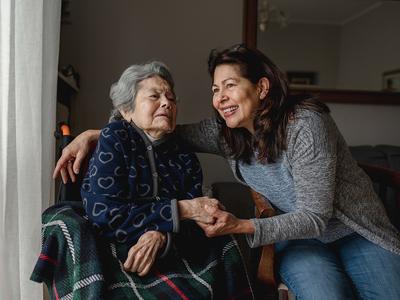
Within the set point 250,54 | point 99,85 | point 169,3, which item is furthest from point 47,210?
point 169,3

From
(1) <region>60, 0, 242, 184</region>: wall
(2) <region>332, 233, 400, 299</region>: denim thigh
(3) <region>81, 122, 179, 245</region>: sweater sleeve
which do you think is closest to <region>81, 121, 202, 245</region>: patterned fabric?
(3) <region>81, 122, 179, 245</region>: sweater sleeve

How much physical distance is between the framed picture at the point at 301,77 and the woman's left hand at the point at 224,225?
141cm

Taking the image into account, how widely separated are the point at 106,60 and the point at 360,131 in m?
1.59

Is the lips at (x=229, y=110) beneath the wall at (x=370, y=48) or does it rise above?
beneath

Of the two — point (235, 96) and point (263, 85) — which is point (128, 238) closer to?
point (235, 96)

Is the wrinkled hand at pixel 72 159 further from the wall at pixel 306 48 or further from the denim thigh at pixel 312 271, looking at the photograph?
the wall at pixel 306 48

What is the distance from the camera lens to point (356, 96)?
94.0 inches

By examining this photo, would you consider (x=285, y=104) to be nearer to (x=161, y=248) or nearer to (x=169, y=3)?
(x=161, y=248)

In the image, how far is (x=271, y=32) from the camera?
2303 millimetres

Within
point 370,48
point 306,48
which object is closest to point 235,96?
point 306,48

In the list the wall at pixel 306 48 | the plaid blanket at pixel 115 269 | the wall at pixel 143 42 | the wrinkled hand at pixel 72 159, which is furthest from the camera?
the wall at pixel 306 48

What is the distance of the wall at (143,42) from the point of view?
85.0 inches

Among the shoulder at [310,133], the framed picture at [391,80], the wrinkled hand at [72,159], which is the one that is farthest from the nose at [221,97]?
the framed picture at [391,80]

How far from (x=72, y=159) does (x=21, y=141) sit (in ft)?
0.70
